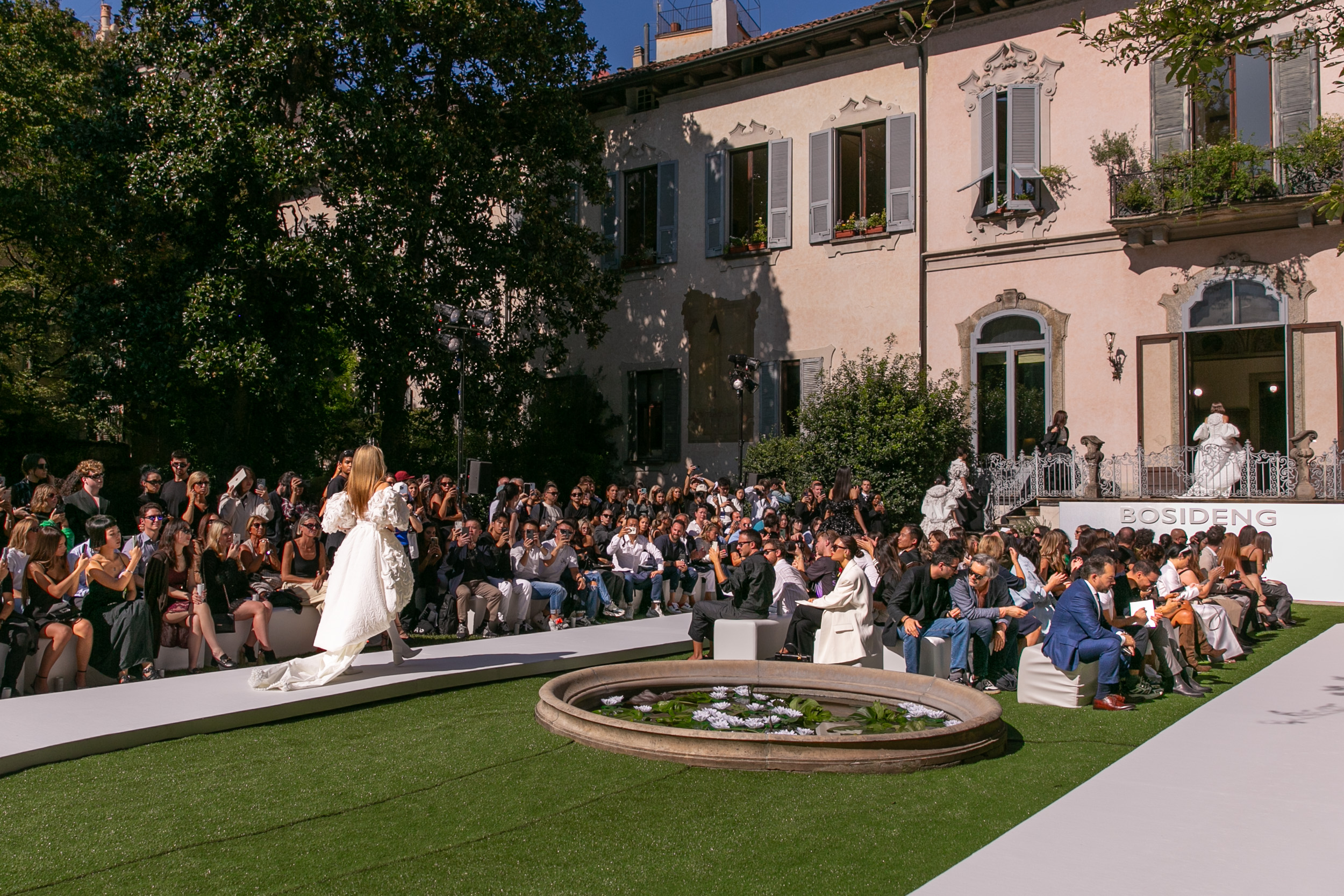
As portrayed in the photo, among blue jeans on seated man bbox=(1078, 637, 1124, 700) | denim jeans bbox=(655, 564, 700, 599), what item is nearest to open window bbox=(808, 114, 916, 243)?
denim jeans bbox=(655, 564, 700, 599)

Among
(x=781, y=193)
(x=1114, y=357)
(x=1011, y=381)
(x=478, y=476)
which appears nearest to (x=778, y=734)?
(x=478, y=476)

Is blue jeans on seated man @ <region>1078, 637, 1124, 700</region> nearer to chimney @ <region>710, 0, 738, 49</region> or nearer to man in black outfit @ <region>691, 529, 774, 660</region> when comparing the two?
man in black outfit @ <region>691, 529, 774, 660</region>

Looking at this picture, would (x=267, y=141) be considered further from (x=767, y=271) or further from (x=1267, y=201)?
(x=1267, y=201)

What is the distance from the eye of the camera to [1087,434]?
18844 millimetres

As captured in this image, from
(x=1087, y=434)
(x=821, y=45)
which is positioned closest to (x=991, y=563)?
(x=1087, y=434)

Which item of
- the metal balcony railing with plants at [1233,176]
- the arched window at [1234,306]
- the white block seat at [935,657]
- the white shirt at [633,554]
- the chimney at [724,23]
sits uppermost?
the chimney at [724,23]

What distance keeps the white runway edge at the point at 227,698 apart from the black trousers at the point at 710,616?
0.65 m

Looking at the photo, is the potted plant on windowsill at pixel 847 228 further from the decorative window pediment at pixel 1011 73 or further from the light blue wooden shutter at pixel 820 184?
the decorative window pediment at pixel 1011 73

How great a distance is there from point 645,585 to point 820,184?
1079 centimetres

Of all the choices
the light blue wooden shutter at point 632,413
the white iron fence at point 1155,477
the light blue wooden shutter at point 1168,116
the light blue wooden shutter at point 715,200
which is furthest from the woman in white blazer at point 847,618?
the light blue wooden shutter at point 632,413

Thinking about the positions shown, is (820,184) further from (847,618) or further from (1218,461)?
(847,618)

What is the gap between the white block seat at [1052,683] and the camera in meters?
8.34

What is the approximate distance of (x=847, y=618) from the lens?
365 inches

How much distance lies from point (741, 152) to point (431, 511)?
42.0 ft
